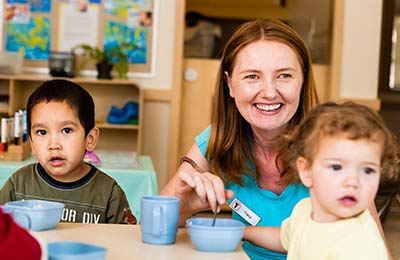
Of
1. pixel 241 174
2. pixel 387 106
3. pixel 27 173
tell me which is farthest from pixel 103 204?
pixel 387 106

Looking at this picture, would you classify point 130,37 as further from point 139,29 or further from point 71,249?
point 71,249

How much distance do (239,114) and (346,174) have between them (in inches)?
31.1

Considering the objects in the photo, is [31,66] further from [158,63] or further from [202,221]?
[202,221]

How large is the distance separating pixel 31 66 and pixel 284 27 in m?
3.61

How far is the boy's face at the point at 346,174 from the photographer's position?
132cm

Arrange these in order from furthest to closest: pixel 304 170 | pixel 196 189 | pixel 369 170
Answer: pixel 196 189, pixel 304 170, pixel 369 170

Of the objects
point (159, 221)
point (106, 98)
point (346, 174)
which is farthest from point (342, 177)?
point (106, 98)

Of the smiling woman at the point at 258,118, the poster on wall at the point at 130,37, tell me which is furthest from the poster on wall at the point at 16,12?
the smiling woman at the point at 258,118

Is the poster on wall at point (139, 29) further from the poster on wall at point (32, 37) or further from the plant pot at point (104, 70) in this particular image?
the poster on wall at point (32, 37)

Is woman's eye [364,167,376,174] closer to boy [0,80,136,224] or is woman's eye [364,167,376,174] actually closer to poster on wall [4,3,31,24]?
boy [0,80,136,224]

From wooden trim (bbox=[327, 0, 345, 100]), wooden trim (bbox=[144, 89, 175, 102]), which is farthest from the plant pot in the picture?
wooden trim (bbox=[327, 0, 345, 100])

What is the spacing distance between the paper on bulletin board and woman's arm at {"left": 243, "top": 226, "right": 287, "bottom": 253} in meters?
3.79

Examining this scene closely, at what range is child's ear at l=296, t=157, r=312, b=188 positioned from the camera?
1.42m

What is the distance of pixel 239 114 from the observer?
2088 millimetres
